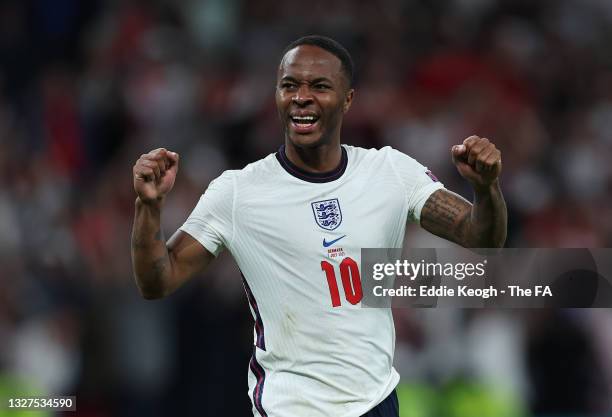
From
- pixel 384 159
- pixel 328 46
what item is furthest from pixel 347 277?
pixel 328 46

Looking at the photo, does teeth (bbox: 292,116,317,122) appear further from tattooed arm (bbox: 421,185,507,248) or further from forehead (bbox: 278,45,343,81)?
tattooed arm (bbox: 421,185,507,248)

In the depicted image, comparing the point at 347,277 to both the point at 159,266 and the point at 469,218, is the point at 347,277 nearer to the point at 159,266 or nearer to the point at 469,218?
the point at 469,218

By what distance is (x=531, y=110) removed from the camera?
416 inches

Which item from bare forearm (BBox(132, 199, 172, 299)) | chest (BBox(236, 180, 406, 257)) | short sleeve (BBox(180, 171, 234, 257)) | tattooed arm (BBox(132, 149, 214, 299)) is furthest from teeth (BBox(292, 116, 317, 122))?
bare forearm (BBox(132, 199, 172, 299))

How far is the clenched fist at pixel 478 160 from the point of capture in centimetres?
487

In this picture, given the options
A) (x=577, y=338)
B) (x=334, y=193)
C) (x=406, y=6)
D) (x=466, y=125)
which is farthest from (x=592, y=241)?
(x=334, y=193)

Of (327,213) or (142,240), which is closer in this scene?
(142,240)

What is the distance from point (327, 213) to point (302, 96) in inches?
19.2

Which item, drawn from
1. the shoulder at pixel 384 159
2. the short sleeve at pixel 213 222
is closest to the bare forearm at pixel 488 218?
the shoulder at pixel 384 159

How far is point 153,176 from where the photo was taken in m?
4.80

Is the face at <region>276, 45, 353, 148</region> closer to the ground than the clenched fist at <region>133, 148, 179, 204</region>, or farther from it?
farther from it

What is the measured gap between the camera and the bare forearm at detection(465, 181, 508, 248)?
5.02 m

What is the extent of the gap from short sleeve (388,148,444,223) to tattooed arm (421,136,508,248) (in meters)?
0.03

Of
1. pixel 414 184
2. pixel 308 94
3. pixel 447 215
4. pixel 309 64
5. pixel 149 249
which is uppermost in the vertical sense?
pixel 309 64
